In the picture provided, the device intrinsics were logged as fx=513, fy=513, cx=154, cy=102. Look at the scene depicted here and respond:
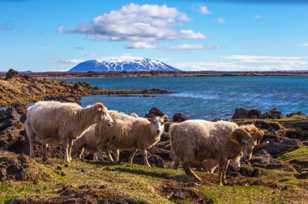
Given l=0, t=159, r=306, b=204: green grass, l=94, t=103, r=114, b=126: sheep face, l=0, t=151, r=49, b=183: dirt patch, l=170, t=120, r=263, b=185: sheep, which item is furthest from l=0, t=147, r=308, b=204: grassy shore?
l=94, t=103, r=114, b=126: sheep face

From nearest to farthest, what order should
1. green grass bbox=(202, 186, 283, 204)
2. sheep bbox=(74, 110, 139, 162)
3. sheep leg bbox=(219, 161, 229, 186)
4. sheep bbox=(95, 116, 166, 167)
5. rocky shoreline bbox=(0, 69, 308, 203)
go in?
rocky shoreline bbox=(0, 69, 308, 203), green grass bbox=(202, 186, 283, 204), sheep leg bbox=(219, 161, 229, 186), sheep bbox=(95, 116, 166, 167), sheep bbox=(74, 110, 139, 162)

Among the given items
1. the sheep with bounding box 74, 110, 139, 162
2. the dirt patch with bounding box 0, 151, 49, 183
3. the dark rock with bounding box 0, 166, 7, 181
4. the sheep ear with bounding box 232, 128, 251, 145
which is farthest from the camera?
the sheep with bounding box 74, 110, 139, 162

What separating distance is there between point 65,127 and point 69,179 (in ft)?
22.1

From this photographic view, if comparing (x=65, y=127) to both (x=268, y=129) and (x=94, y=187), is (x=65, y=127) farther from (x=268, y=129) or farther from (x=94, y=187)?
(x=268, y=129)

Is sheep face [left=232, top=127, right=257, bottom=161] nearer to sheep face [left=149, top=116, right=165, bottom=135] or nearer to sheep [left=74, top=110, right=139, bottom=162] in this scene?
sheep face [left=149, top=116, right=165, bottom=135]

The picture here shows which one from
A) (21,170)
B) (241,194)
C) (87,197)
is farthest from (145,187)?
(21,170)

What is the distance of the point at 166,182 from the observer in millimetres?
17328

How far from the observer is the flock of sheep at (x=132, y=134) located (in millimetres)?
19203

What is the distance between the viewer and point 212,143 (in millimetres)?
19156

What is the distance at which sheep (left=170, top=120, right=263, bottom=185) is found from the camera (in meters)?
19.1

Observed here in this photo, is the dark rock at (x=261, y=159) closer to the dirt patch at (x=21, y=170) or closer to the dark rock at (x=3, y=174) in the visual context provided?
the dirt patch at (x=21, y=170)

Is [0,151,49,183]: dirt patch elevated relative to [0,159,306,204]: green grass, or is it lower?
elevated

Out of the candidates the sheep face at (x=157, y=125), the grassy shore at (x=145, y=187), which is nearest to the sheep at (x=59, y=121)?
the grassy shore at (x=145, y=187)

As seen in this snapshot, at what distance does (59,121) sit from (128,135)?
3.65 metres
